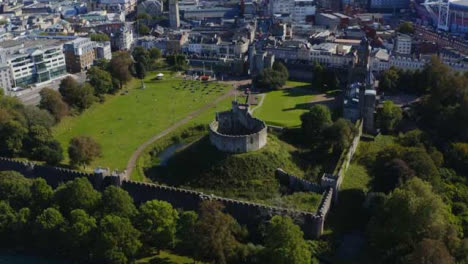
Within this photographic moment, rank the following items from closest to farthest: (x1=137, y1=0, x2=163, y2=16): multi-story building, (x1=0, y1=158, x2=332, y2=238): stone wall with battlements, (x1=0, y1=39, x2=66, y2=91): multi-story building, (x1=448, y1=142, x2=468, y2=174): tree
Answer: (x1=0, y1=158, x2=332, y2=238): stone wall with battlements
(x1=448, y1=142, x2=468, y2=174): tree
(x1=0, y1=39, x2=66, y2=91): multi-story building
(x1=137, y1=0, x2=163, y2=16): multi-story building

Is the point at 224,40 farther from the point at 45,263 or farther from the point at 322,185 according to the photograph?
the point at 45,263

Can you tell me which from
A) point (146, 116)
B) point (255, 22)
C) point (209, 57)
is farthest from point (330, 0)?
point (146, 116)

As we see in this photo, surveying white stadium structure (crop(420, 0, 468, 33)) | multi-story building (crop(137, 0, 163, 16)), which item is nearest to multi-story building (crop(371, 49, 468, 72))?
white stadium structure (crop(420, 0, 468, 33))

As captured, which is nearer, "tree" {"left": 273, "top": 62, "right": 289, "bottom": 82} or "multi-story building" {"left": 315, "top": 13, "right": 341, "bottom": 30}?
"tree" {"left": 273, "top": 62, "right": 289, "bottom": 82}

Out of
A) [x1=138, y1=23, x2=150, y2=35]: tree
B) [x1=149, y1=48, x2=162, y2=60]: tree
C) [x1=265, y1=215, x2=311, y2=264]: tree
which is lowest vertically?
[x1=265, y1=215, x2=311, y2=264]: tree

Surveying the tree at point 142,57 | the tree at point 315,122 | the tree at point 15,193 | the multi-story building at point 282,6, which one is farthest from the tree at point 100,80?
the multi-story building at point 282,6

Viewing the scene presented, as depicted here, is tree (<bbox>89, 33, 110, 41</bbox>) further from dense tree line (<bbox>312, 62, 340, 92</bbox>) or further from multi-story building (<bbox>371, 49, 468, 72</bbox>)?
multi-story building (<bbox>371, 49, 468, 72</bbox>)
